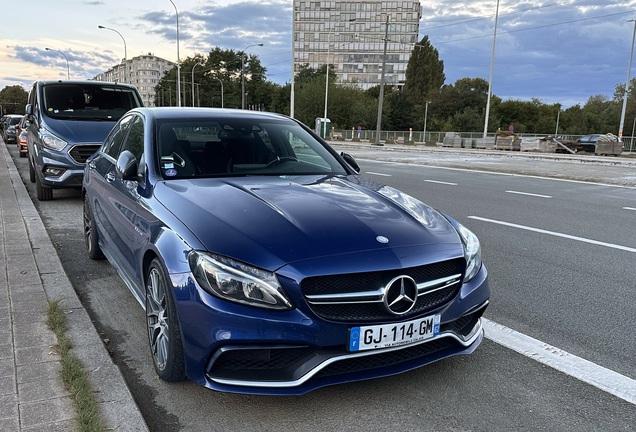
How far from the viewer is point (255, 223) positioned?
9.13ft

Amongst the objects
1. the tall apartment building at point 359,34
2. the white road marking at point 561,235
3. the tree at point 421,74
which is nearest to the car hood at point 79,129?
the white road marking at point 561,235

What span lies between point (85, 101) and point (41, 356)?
7.56 meters

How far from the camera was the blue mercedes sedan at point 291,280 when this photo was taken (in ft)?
8.06

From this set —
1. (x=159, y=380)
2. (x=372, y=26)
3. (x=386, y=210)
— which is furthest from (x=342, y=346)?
(x=372, y=26)

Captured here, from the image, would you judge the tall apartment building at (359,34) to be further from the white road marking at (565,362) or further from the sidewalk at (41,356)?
the white road marking at (565,362)

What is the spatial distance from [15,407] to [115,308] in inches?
64.1

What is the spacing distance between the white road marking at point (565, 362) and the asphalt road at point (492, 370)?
71 mm

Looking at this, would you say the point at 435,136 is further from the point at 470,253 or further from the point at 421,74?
the point at 421,74

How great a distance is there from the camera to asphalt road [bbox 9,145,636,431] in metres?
2.64

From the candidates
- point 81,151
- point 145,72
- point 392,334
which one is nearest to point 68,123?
point 81,151

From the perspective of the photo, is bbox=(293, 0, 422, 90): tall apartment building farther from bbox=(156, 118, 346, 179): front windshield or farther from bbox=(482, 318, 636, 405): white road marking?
bbox=(482, 318, 636, 405): white road marking

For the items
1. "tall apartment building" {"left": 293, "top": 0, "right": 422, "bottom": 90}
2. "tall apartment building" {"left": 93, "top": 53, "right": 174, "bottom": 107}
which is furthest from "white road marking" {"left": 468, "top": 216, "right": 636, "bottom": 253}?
"tall apartment building" {"left": 93, "top": 53, "right": 174, "bottom": 107}

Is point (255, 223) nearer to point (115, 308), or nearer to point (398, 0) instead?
point (115, 308)

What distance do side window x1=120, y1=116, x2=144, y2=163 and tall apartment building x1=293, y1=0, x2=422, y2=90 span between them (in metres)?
128
